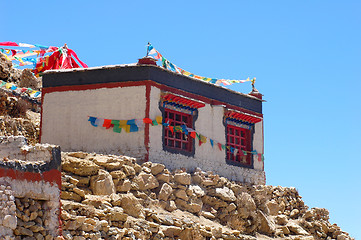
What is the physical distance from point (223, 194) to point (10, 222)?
38.5 ft

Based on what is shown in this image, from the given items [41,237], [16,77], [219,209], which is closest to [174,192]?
[219,209]

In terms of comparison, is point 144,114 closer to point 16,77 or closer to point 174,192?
point 174,192

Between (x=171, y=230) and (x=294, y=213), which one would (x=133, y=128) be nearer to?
(x=171, y=230)

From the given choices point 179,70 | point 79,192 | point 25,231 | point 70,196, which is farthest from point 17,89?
point 25,231

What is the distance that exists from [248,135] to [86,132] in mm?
6711

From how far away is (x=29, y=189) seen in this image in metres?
15.2

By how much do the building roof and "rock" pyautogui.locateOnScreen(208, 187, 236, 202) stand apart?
3685mm

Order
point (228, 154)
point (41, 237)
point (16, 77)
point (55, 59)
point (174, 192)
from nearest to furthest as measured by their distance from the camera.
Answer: point (41, 237)
point (174, 192)
point (228, 154)
point (55, 59)
point (16, 77)

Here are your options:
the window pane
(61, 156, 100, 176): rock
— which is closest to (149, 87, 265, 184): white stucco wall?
the window pane

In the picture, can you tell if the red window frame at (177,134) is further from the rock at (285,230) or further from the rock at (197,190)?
the rock at (285,230)

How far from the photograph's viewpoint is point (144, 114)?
81.1 ft

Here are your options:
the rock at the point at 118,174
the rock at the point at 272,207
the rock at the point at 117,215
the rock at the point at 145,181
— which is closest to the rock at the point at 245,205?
the rock at the point at 272,207

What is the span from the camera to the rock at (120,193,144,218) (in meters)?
20.3

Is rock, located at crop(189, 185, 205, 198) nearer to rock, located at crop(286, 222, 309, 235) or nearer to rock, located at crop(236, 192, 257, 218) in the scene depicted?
rock, located at crop(236, 192, 257, 218)
